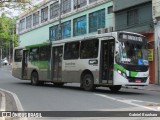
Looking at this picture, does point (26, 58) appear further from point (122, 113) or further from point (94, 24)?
point (122, 113)

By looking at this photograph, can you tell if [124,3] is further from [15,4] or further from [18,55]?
[15,4]

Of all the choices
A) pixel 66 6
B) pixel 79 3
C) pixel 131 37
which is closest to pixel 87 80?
pixel 131 37

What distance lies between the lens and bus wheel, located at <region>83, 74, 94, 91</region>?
871 inches

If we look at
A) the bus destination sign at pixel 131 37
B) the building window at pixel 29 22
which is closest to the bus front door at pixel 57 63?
the bus destination sign at pixel 131 37

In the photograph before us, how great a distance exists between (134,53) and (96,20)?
21189mm

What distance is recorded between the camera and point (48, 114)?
42.8 ft

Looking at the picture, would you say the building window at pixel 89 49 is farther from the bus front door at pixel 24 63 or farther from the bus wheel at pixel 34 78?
the bus front door at pixel 24 63

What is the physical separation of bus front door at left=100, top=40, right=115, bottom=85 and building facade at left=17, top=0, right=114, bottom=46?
40.5ft

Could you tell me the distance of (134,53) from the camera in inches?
826

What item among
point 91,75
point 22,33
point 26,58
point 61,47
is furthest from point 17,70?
point 22,33

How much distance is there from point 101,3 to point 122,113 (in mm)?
28841

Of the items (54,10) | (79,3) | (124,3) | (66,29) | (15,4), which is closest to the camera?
(15,4)

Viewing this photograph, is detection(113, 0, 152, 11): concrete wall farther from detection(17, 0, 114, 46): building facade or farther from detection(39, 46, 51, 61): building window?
detection(39, 46, 51, 61): building window

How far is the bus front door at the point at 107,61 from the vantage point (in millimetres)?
20750
